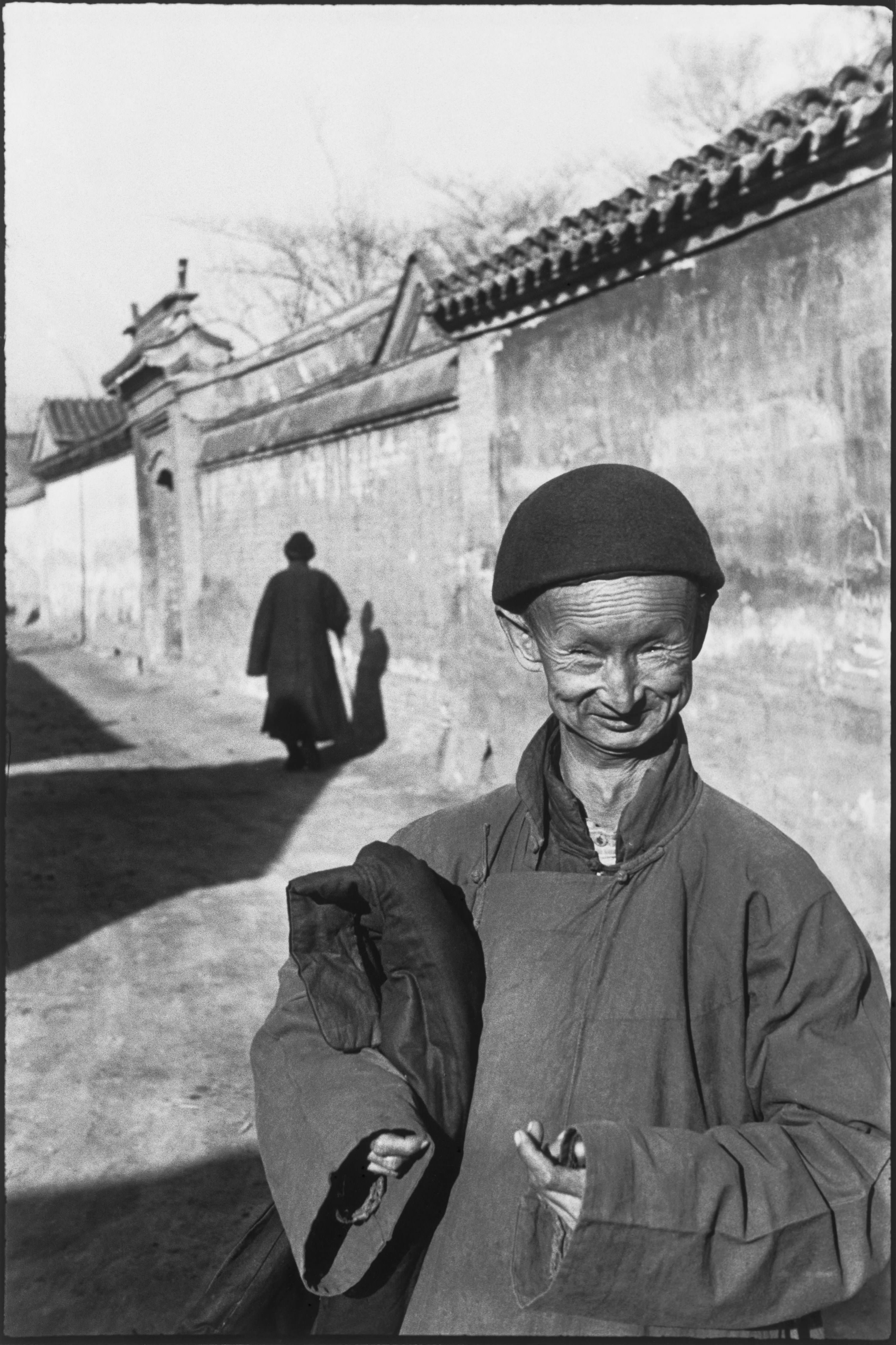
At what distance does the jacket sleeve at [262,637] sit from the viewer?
10.9 meters

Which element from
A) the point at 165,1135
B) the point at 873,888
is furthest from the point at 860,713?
the point at 165,1135

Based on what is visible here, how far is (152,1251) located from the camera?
339 centimetres

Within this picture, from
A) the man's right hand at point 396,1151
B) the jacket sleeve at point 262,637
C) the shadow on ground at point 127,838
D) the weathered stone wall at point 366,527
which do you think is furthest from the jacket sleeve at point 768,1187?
the jacket sleeve at point 262,637

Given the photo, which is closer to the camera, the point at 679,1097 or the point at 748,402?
the point at 679,1097

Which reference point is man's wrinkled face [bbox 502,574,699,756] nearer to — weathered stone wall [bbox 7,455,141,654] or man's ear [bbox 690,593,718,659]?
man's ear [bbox 690,593,718,659]

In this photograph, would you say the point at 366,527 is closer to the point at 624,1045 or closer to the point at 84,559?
the point at 624,1045

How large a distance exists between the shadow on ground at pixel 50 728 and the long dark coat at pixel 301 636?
5.97 ft

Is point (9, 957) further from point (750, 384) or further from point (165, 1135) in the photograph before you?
point (750, 384)

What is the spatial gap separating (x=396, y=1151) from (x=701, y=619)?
70 cm

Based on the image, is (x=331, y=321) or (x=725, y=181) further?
(x=331, y=321)

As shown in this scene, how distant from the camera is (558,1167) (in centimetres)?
118

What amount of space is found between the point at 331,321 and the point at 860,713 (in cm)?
1187

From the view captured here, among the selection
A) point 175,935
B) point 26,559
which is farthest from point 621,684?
point 26,559

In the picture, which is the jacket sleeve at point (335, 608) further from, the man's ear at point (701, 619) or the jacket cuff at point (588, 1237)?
the jacket cuff at point (588, 1237)
